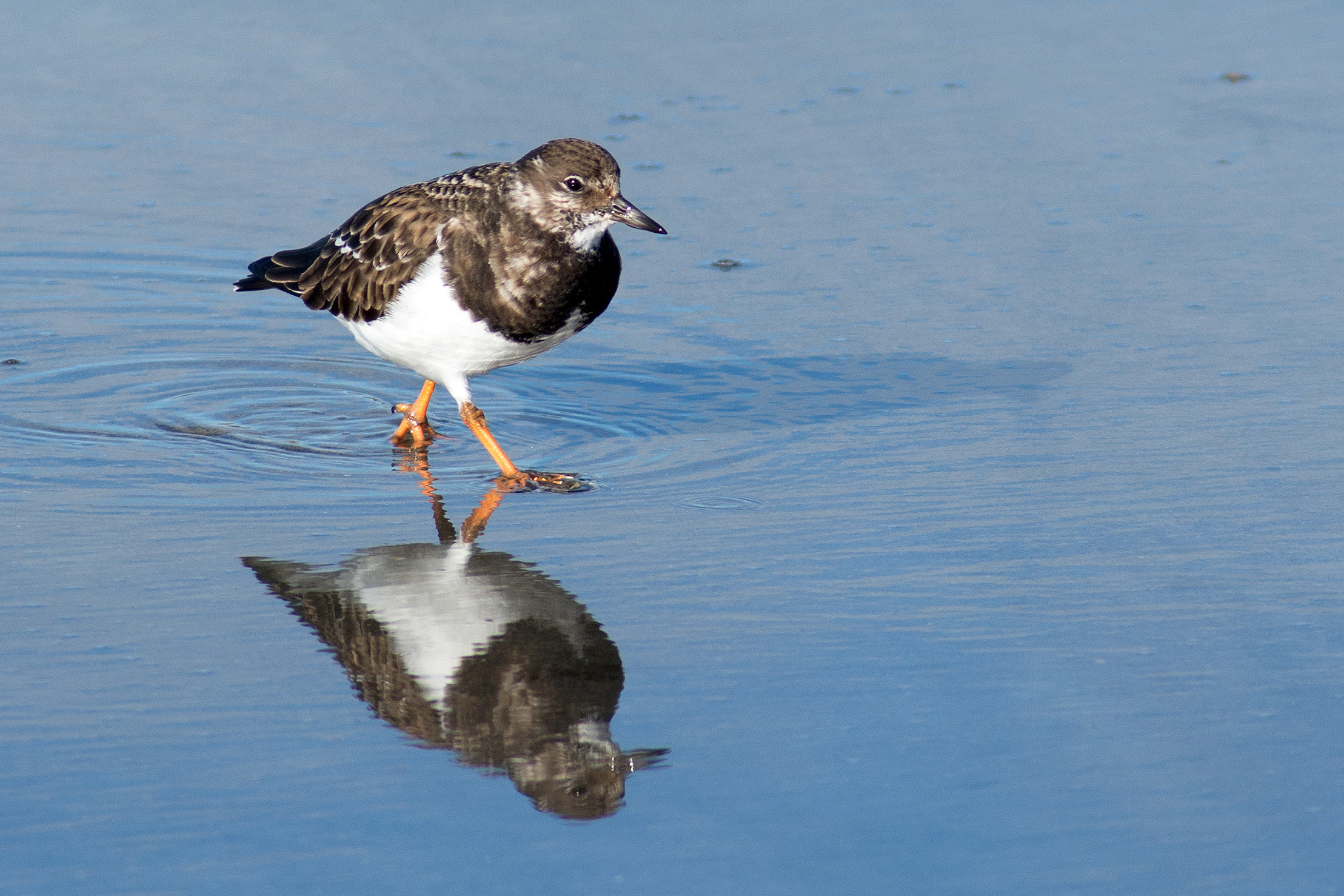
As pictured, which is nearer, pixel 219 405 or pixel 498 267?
pixel 498 267

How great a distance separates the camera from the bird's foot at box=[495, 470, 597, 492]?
223 inches

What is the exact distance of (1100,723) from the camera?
4059 millimetres

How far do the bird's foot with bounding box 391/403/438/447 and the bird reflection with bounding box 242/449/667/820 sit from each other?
994mm

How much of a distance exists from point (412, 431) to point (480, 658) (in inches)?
82.1

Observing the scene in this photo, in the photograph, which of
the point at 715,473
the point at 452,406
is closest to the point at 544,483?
the point at 715,473

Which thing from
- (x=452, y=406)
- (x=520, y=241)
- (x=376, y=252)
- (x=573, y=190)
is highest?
(x=573, y=190)

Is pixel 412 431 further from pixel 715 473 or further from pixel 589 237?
pixel 715 473

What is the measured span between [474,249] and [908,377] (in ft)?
6.01

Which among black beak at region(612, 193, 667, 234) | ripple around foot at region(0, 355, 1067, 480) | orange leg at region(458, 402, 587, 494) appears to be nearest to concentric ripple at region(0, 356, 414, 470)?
ripple around foot at region(0, 355, 1067, 480)

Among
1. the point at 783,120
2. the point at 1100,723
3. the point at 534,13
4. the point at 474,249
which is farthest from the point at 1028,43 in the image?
the point at 1100,723

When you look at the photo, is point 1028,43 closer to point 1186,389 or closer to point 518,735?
point 1186,389

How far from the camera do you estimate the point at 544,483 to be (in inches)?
224

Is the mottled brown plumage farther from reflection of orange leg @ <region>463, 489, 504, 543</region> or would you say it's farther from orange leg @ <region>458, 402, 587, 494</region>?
reflection of orange leg @ <region>463, 489, 504, 543</region>

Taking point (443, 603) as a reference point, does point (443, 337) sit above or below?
above
